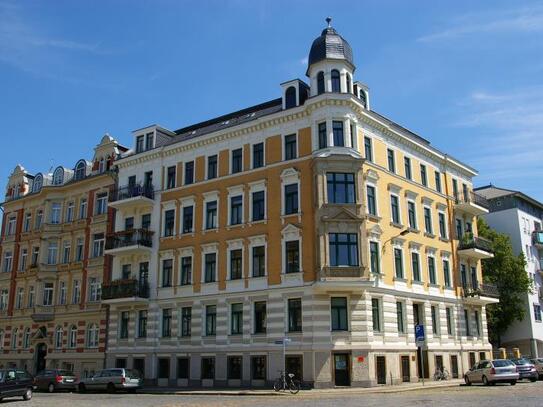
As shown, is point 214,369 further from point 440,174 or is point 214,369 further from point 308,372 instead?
point 440,174

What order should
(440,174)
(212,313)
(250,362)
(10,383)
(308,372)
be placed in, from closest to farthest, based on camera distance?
1. (10,383)
2. (308,372)
3. (250,362)
4. (212,313)
5. (440,174)

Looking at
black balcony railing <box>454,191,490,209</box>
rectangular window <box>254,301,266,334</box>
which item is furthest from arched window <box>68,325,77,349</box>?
black balcony railing <box>454,191,490,209</box>

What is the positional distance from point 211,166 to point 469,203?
20790 mm

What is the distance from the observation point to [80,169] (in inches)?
1954

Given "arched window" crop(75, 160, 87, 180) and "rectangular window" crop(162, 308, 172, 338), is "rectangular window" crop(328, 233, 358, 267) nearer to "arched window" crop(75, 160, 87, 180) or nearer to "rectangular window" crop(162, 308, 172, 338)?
"rectangular window" crop(162, 308, 172, 338)

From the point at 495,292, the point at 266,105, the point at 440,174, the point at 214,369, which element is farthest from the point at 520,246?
the point at 214,369

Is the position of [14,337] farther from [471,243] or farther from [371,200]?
[471,243]

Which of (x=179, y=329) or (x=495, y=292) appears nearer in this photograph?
(x=179, y=329)

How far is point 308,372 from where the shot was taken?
31.9m

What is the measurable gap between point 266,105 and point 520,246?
34.1 meters

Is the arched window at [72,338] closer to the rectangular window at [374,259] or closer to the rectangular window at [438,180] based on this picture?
the rectangular window at [374,259]

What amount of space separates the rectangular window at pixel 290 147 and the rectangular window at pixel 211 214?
21.2ft

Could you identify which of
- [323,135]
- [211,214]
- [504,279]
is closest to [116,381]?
[211,214]

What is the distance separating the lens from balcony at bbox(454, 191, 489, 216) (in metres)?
45.0
